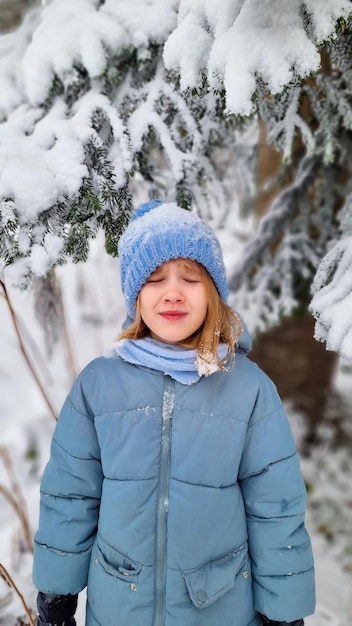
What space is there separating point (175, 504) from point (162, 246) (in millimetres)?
897

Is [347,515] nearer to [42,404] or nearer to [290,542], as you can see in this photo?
[290,542]

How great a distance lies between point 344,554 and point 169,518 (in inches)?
103

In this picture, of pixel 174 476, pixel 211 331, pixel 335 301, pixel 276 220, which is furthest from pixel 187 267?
pixel 276 220

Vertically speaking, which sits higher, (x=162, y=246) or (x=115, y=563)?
(x=162, y=246)

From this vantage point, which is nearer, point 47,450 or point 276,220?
point 276,220

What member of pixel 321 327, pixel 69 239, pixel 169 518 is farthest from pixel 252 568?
pixel 69 239

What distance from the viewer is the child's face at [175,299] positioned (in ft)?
5.58

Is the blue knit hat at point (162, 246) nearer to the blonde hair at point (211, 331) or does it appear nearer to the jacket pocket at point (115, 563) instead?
the blonde hair at point (211, 331)

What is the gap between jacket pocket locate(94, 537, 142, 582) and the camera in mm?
1649

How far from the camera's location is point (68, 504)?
1.78 metres

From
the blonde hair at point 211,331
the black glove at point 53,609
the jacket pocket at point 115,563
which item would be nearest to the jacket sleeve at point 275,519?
the blonde hair at point 211,331

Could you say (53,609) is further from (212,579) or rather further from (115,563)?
(212,579)

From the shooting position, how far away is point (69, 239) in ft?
5.82

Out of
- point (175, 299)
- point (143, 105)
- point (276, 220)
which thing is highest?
point (143, 105)
